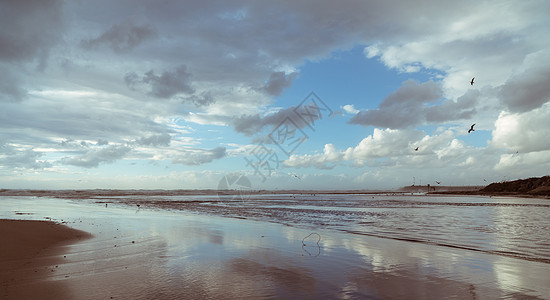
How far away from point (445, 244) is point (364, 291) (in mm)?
9704

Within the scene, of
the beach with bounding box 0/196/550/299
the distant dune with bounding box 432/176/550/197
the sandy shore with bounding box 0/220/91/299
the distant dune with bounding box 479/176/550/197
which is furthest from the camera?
the distant dune with bounding box 479/176/550/197

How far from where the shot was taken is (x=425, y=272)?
9625mm

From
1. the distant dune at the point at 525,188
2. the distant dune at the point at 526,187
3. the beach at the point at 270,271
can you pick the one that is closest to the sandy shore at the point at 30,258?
the beach at the point at 270,271

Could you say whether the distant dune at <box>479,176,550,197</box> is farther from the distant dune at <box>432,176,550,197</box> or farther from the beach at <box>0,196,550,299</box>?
the beach at <box>0,196,550,299</box>

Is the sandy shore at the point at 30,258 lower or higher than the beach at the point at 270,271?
higher

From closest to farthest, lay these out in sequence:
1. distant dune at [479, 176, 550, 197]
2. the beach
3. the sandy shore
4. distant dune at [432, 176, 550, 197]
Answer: the sandy shore < the beach < distant dune at [432, 176, 550, 197] < distant dune at [479, 176, 550, 197]

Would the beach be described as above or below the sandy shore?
below

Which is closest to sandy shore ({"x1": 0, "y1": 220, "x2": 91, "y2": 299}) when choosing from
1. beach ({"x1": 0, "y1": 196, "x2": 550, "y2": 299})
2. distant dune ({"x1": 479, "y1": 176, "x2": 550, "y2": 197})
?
beach ({"x1": 0, "y1": 196, "x2": 550, "y2": 299})

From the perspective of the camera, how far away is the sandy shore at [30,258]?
7402 mm

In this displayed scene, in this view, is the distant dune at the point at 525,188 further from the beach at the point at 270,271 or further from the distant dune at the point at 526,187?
the beach at the point at 270,271

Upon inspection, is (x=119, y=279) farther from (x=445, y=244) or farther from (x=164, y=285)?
(x=445, y=244)

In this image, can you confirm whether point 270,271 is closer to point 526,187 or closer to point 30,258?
point 30,258

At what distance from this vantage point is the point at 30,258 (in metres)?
11.0

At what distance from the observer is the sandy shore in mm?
7402
